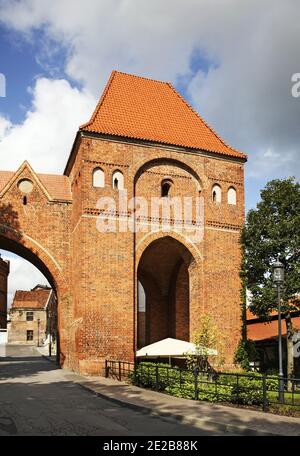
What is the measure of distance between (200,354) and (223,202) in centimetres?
775

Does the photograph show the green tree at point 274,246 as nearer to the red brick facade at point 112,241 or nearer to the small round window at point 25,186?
the red brick facade at point 112,241

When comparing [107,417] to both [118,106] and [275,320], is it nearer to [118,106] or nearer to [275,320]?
[118,106]

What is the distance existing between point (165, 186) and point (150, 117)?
352 centimetres

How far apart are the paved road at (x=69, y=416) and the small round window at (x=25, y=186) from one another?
949 cm

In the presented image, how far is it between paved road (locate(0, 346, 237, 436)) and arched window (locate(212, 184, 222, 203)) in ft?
35.0

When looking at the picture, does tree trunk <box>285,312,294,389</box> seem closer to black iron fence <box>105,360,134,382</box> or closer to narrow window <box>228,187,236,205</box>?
narrow window <box>228,187,236,205</box>

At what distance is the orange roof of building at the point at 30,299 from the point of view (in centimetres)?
6906

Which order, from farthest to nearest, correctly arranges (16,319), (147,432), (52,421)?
(16,319), (52,421), (147,432)

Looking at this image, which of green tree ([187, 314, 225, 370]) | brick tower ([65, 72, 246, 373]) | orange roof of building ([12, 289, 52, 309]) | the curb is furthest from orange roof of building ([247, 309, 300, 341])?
orange roof of building ([12, 289, 52, 309])

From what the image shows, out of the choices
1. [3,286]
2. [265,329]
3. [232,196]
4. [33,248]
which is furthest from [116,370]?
[3,286]

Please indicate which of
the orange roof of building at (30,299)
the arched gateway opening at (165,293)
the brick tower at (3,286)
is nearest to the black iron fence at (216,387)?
the arched gateway opening at (165,293)

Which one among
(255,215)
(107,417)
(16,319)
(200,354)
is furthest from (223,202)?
(16,319)
